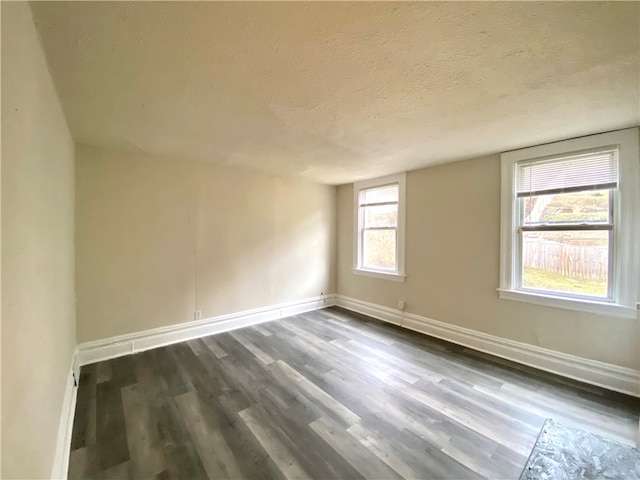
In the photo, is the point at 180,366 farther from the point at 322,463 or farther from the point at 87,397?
the point at 322,463

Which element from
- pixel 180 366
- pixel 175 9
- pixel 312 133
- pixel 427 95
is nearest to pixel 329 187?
pixel 312 133

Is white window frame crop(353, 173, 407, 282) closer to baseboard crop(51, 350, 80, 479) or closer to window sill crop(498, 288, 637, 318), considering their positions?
window sill crop(498, 288, 637, 318)

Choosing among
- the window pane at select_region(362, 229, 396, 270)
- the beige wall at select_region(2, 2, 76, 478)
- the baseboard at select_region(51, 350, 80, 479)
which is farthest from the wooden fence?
the baseboard at select_region(51, 350, 80, 479)

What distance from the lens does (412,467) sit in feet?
5.16

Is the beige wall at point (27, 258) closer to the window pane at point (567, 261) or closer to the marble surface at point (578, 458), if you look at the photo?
the marble surface at point (578, 458)

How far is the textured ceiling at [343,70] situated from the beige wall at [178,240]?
0.64 meters

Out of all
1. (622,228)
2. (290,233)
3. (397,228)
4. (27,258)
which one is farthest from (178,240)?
(622,228)

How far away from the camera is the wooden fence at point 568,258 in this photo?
2.50m

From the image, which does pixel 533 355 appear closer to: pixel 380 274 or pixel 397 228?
pixel 380 274

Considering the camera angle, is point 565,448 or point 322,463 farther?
point 322,463

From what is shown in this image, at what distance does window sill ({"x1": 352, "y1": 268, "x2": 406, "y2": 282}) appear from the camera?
4070 mm

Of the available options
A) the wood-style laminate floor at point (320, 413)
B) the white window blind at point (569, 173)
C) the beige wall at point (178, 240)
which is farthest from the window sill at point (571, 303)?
the beige wall at point (178, 240)

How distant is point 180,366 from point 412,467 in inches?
91.8

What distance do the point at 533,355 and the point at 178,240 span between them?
171 inches
